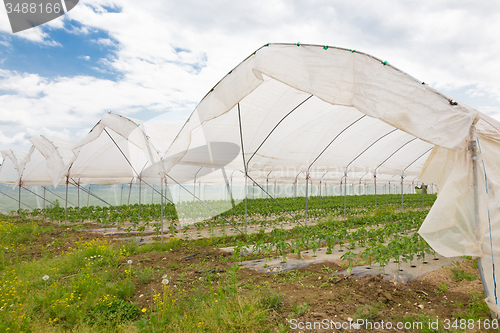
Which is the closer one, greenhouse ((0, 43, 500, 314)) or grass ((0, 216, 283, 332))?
grass ((0, 216, 283, 332))

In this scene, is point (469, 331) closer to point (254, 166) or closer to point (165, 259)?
point (165, 259)

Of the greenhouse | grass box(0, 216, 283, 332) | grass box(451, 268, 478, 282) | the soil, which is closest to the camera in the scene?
grass box(0, 216, 283, 332)

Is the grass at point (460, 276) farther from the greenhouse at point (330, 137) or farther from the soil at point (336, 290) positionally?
the greenhouse at point (330, 137)

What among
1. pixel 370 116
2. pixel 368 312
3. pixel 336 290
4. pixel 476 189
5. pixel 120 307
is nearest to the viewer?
pixel 476 189

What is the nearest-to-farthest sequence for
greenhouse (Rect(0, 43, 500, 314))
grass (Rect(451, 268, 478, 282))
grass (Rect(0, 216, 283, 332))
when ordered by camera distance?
grass (Rect(0, 216, 283, 332)) → greenhouse (Rect(0, 43, 500, 314)) → grass (Rect(451, 268, 478, 282))

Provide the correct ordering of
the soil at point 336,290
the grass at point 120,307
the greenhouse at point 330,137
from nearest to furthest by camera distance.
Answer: the grass at point 120,307, the greenhouse at point 330,137, the soil at point 336,290

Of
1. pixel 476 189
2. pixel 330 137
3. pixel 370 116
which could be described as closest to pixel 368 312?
pixel 476 189

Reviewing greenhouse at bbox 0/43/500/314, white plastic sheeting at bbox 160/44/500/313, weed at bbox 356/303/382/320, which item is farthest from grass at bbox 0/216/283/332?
white plastic sheeting at bbox 160/44/500/313

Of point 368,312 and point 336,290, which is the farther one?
point 336,290

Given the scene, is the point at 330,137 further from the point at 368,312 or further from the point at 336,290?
the point at 368,312

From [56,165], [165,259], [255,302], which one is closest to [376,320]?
[255,302]

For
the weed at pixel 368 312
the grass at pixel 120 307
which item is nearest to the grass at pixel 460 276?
the weed at pixel 368 312

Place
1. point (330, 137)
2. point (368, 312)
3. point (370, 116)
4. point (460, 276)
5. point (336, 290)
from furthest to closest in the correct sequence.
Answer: point (330, 137) → point (460, 276) → point (370, 116) → point (336, 290) → point (368, 312)

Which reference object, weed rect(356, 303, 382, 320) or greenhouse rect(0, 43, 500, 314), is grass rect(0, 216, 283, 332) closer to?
weed rect(356, 303, 382, 320)
